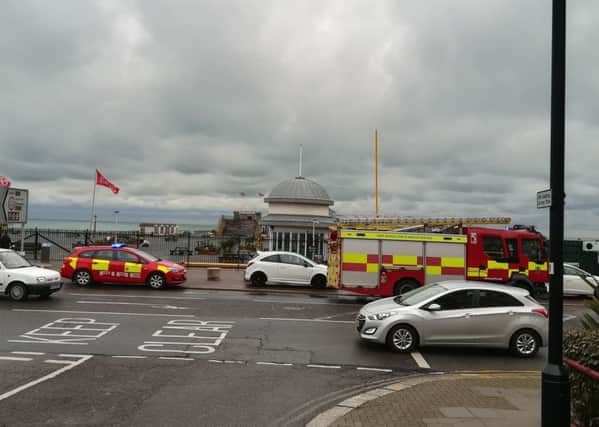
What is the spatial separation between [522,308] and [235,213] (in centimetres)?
7371

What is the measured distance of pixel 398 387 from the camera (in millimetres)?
7773

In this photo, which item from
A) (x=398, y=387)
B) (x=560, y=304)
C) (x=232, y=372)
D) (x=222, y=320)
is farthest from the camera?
(x=222, y=320)

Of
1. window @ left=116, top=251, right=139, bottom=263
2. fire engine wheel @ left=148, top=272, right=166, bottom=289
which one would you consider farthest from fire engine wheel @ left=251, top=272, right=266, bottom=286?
window @ left=116, top=251, right=139, bottom=263

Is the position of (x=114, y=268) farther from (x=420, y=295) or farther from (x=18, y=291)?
(x=420, y=295)

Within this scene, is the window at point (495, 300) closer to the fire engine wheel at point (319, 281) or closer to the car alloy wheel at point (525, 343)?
the car alloy wheel at point (525, 343)

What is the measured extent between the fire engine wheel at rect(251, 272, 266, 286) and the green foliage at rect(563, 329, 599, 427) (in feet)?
50.3

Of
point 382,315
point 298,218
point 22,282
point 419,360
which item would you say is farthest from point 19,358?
point 298,218

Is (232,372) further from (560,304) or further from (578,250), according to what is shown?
(578,250)

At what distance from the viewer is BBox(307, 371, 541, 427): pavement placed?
6160 millimetres

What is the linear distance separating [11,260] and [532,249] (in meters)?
16.6

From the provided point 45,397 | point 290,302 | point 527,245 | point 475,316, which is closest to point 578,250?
point 527,245

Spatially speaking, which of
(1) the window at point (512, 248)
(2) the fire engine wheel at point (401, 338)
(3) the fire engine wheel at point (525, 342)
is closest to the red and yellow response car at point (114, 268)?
(2) the fire engine wheel at point (401, 338)

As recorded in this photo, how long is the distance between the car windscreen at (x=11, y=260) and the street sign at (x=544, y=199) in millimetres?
14726

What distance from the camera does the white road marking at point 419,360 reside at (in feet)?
31.0
